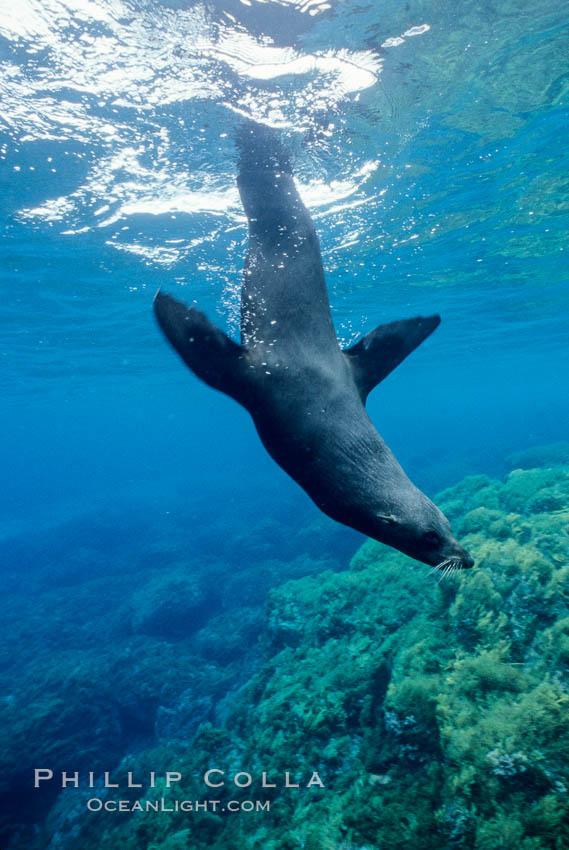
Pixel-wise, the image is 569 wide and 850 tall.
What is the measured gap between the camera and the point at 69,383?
32875 millimetres

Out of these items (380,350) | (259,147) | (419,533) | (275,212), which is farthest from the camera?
(259,147)

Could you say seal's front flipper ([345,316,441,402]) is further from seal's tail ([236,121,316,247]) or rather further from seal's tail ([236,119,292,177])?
seal's tail ([236,119,292,177])

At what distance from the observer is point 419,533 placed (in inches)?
68.4

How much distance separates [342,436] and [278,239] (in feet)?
4.78

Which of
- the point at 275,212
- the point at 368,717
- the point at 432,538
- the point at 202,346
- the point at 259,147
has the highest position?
the point at 259,147

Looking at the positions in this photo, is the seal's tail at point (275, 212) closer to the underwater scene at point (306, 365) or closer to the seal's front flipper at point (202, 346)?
the underwater scene at point (306, 365)

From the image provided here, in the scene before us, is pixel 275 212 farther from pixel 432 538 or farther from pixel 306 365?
pixel 432 538

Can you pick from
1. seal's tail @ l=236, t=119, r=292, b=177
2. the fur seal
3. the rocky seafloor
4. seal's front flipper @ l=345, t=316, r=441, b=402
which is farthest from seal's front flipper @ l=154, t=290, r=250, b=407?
seal's tail @ l=236, t=119, r=292, b=177

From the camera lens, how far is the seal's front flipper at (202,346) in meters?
1.83

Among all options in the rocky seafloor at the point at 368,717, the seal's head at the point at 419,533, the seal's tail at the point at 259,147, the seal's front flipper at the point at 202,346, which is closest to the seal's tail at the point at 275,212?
the seal's front flipper at the point at 202,346

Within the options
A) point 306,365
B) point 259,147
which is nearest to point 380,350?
point 306,365

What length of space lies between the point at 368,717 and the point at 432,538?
14.4ft

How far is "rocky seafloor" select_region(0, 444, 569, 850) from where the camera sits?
3201 millimetres

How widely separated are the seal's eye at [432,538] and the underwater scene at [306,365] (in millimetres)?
25
